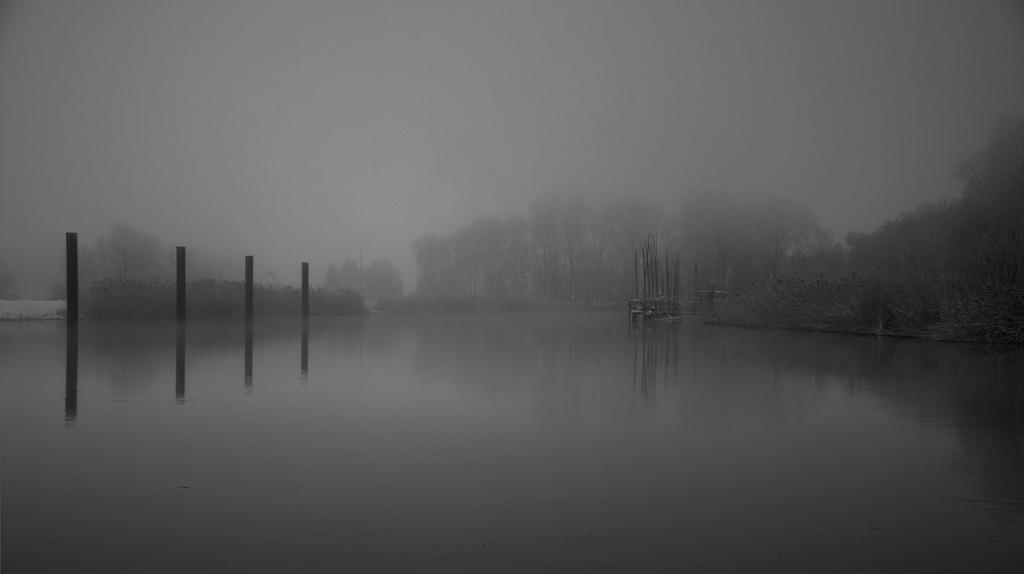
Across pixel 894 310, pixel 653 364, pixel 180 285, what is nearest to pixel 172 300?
pixel 180 285

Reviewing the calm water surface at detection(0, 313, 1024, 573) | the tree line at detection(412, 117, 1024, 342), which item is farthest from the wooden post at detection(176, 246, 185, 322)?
the tree line at detection(412, 117, 1024, 342)

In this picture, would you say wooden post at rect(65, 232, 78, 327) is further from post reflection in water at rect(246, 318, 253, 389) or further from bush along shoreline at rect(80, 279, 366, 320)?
post reflection in water at rect(246, 318, 253, 389)

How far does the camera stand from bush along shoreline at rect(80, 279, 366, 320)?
70.4ft

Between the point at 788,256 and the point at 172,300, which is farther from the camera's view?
the point at 788,256

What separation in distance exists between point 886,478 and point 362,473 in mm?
2532

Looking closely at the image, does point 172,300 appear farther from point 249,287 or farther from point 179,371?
point 179,371

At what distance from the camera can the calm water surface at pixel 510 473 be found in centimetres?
222

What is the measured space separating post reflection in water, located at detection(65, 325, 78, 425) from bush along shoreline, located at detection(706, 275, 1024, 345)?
13.4 m

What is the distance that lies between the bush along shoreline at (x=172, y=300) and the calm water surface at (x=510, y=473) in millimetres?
16505

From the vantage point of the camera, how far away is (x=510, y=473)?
322 cm

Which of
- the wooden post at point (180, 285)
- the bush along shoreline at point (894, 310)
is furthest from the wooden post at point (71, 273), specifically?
the bush along shoreline at point (894, 310)

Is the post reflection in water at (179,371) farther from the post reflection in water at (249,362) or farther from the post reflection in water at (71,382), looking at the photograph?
the post reflection in water at (71,382)

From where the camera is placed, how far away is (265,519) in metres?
2.54

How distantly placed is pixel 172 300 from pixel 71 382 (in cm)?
1728
